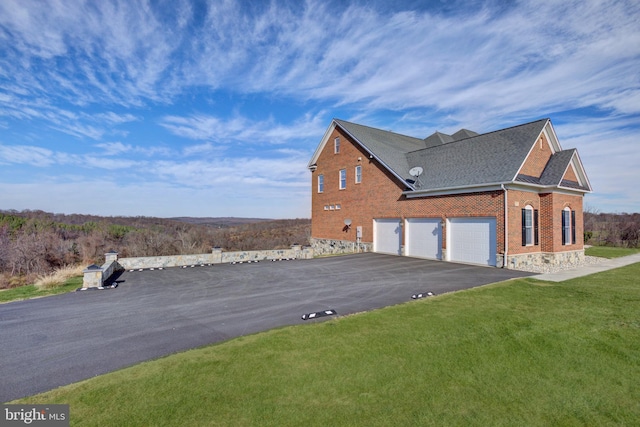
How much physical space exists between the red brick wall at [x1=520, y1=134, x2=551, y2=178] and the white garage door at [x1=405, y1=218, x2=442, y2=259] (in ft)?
16.6

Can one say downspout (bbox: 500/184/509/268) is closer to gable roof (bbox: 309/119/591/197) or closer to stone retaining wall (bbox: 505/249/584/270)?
stone retaining wall (bbox: 505/249/584/270)

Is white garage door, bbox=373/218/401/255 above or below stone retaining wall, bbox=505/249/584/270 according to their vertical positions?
above

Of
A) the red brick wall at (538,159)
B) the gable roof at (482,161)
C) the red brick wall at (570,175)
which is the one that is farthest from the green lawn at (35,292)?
the red brick wall at (570,175)

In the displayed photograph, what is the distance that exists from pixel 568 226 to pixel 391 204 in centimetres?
978

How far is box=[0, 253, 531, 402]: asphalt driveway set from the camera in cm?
554

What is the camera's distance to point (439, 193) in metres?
17.8

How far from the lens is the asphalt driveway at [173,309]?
18.2 feet

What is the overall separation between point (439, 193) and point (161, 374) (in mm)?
16288

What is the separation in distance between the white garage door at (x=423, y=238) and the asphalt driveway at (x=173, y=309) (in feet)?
7.52

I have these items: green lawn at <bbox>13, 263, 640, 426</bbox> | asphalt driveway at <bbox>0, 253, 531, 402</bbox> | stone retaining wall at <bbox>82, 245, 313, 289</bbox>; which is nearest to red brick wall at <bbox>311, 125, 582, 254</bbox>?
asphalt driveway at <bbox>0, 253, 531, 402</bbox>

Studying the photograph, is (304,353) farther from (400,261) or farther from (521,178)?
(521,178)

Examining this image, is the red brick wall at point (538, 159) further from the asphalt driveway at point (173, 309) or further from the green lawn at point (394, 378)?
the green lawn at point (394, 378)

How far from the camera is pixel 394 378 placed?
4.67 m

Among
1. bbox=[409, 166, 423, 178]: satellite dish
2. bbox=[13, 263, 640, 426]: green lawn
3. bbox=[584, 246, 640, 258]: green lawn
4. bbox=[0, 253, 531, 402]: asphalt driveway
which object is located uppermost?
bbox=[409, 166, 423, 178]: satellite dish
